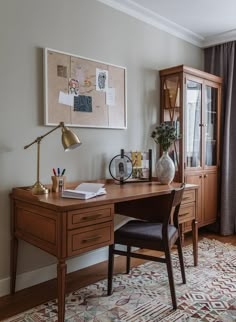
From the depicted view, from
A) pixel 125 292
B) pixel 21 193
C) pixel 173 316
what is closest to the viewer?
pixel 173 316

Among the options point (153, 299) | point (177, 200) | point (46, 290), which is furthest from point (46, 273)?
point (177, 200)

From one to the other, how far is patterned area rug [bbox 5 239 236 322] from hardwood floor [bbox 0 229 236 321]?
8cm

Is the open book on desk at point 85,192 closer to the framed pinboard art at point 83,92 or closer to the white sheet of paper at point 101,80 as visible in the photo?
the framed pinboard art at point 83,92

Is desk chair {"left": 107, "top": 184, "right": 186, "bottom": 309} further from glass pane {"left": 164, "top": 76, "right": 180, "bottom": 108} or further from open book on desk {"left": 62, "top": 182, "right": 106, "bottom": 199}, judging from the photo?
glass pane {"left": 164, "top": 76, "right": 180, "bottom": 108}

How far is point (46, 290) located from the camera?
2.26m

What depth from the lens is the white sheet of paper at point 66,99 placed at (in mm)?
2428

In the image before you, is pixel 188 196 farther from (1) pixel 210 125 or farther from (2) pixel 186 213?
(1) pixel 210 125

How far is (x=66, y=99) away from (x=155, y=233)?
1269 millimetres

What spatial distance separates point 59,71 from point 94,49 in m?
0.46

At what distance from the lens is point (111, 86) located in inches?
110

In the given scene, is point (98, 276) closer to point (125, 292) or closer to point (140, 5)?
point (125, 292)

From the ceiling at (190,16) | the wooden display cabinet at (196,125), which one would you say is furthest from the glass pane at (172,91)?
the ceiling at (190,16)

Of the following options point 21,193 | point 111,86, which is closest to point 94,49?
point 111,86

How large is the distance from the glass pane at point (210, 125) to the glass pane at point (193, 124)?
0.55 feet
